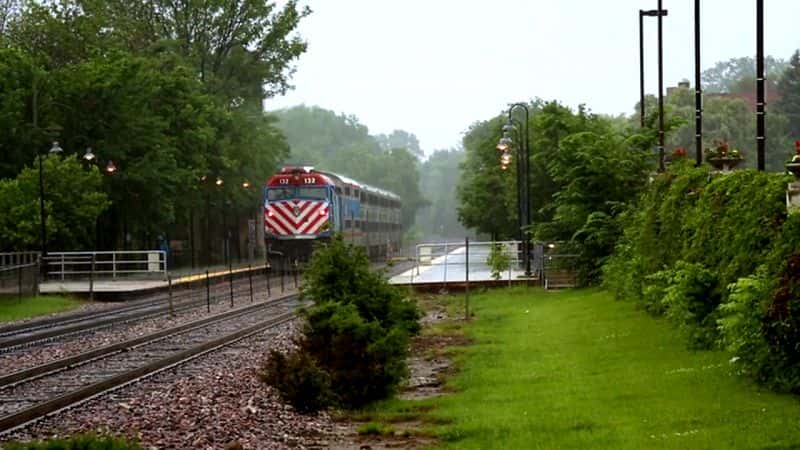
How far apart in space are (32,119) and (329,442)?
51850mm

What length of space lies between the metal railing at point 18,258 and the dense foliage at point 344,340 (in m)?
31.5

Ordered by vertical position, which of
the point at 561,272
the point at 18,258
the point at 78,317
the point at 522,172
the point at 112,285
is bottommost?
the point at 78,317

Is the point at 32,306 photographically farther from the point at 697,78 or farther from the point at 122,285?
the point at 697,78

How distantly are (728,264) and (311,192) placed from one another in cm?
4585

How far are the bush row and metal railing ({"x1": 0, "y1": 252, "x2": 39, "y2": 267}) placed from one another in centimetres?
2556

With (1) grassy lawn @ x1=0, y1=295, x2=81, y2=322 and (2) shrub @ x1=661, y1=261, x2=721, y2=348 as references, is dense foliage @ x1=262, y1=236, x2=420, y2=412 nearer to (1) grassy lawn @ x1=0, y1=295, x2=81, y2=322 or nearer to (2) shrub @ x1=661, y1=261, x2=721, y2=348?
(2) shrub @ x1=661, y1=261, x2=721, y2=348

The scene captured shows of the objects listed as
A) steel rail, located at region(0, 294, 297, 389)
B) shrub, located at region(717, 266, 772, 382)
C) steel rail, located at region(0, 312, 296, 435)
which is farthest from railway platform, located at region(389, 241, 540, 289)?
shrub, located at region(717, 266, 772, 382)

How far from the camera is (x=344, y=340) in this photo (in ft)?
62.0

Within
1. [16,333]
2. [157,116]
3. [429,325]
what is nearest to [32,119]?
[157,116]

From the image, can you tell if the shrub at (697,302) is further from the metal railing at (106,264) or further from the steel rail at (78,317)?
the metal railing at (106,264)

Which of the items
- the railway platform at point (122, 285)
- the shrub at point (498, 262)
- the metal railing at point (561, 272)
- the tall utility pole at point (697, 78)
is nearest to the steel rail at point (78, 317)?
the railway platform at point (122, 285)

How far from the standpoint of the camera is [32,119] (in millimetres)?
64438

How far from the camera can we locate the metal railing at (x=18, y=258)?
167ft

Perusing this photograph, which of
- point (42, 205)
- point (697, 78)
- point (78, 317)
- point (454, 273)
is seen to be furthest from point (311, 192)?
point (697, 78)
